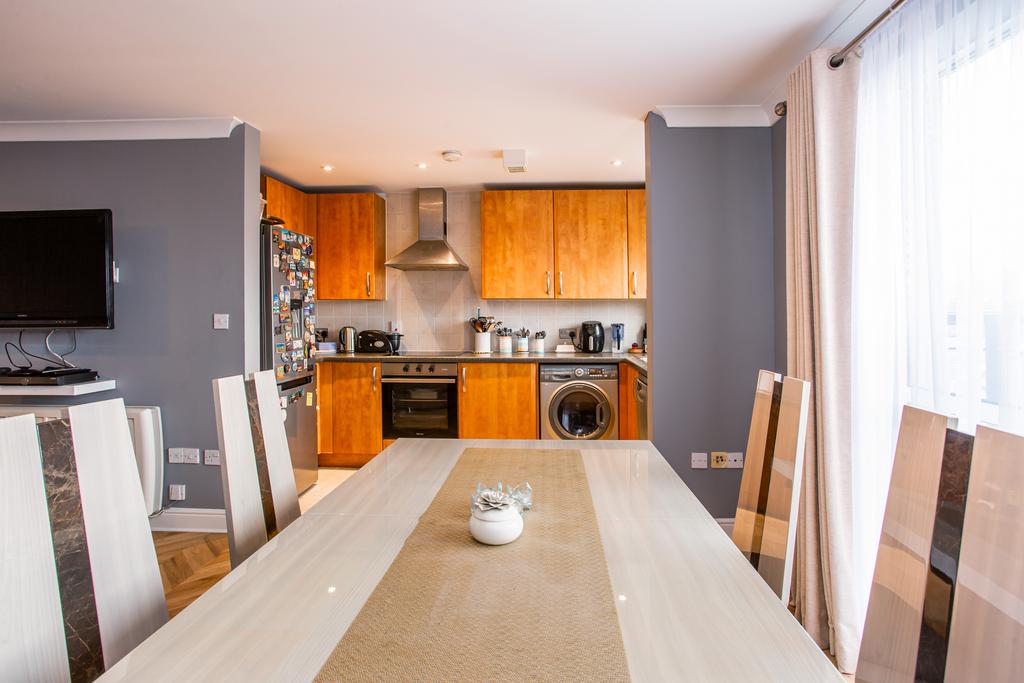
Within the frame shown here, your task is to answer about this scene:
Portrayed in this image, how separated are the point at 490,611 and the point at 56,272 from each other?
356 centimetres

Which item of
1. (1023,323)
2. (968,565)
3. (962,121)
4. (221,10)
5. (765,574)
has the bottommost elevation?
(765,574)

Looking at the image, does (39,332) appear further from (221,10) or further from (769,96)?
(769,96)

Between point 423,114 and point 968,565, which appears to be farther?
point 423,114

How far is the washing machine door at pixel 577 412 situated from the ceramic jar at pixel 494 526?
10.5 feet

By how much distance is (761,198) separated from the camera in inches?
122

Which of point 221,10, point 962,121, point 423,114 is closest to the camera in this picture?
point 962,121

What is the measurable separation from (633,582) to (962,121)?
5.61ft

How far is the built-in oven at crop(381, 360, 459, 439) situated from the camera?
14.6ft

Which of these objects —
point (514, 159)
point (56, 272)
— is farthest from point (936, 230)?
point (56, 272)

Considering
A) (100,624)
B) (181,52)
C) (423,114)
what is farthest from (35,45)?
(100,624)

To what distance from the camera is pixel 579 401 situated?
172 inches

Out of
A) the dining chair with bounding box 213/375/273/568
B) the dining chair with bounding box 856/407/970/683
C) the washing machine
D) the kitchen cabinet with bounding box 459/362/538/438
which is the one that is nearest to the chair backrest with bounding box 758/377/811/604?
the dining chair with bounding box 856/407/970/683

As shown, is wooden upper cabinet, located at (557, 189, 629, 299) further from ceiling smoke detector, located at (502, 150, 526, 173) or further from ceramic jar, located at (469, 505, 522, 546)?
ceramic jar, located at (469, 505, 522, 546)

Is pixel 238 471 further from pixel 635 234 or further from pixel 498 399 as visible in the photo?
pixel 635 234
